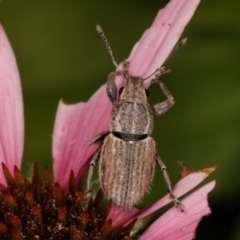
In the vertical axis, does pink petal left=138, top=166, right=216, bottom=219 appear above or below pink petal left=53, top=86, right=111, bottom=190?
below

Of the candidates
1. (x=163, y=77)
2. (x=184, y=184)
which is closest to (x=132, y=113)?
(x=184, y=184)

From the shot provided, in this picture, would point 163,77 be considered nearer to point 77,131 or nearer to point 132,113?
point 77,131

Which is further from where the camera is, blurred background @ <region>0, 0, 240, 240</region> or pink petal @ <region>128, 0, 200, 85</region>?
blurred background @ <region>0, 0, 240, 240</region>

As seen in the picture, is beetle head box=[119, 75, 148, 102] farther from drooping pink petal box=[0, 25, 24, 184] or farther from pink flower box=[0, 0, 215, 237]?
drooping pink petal box=[0, 25, 24, 184]

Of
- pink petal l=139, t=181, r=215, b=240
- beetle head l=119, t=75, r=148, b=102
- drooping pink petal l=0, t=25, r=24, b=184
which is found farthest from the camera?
drooping pink petal l=0, t=25, r=24, b=184

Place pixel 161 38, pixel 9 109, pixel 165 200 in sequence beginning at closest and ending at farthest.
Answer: pixel 165 200 < pixel 161 38 < pixel 9 109

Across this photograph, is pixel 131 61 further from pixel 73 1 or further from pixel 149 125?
pixel 73 1

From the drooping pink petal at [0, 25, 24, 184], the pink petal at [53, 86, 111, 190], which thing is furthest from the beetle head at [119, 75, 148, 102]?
the drooping pink petal at [0, 25, 24, 184]

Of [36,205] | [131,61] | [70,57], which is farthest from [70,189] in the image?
[70,57]
